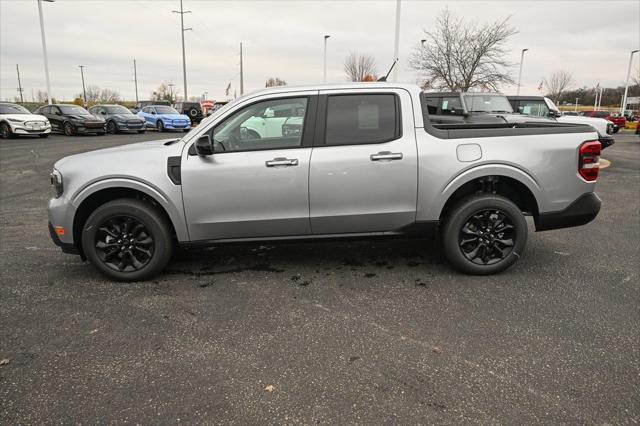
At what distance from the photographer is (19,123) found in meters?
19.1

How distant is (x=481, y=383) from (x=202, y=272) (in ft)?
9.30

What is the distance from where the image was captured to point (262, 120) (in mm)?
4020

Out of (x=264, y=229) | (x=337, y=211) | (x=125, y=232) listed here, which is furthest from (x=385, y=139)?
(x=125, y=232)

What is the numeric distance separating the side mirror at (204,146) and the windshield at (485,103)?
30.4ft

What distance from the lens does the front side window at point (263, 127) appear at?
3.95 metres

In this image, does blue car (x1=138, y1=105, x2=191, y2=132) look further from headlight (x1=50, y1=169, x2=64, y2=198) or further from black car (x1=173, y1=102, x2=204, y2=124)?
headlight (x1=50, y1=169, x2=64, y2=198)

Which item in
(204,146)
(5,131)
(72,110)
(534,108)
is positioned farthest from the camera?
(72,110)

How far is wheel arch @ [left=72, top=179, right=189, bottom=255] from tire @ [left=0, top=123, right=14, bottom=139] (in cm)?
1905

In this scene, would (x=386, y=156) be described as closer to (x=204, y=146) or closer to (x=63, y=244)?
(x=204, y=146)

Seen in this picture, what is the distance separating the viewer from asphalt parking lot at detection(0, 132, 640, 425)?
7.90 feet

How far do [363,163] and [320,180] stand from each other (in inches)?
16.3

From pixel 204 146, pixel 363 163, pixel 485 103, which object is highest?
pixel 485 103

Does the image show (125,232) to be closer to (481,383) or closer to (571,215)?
(481,383)

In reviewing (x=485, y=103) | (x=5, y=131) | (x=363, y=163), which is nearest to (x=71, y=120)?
(x=5, y=131)
